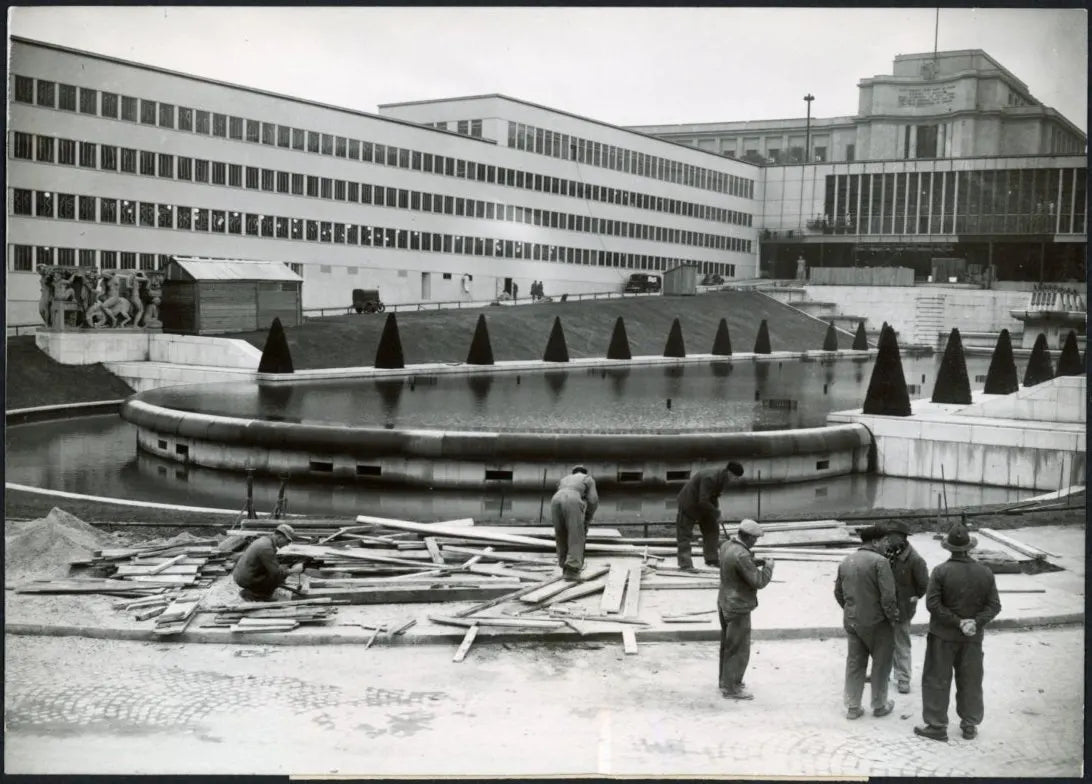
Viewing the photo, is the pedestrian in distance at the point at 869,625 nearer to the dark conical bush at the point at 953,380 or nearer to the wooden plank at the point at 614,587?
the wooden plank at the point at 614,587

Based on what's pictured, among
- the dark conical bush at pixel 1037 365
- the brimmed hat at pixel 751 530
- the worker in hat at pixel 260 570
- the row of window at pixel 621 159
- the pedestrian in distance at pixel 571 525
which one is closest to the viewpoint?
the brimmed hat at pixel 751 530

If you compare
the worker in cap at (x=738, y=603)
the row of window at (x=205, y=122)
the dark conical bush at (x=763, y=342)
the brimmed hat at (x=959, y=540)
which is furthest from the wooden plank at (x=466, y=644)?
the dark conical bush at (x=763, y=342)

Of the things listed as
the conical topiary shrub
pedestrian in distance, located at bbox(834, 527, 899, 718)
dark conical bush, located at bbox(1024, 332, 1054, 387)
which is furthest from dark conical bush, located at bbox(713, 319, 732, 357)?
pedestrian in distance, located at bbox(834, 527, 899, 718)

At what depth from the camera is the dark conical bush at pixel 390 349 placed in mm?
44562

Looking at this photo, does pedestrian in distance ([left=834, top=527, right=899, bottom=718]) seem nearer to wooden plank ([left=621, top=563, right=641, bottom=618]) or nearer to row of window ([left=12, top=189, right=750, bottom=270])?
wooden plank ([left=621, top=563, right=641, bottom=618])

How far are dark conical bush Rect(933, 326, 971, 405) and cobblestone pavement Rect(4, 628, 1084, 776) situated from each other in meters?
18.3

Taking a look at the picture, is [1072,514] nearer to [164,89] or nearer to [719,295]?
[164,89]

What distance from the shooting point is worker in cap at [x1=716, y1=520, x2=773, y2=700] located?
11484mm

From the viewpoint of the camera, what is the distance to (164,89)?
56.5m

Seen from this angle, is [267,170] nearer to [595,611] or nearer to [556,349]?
[556,349]


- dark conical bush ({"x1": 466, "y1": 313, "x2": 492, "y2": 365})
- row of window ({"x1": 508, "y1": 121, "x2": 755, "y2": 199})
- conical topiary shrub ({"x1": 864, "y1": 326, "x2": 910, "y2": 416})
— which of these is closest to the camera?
conical topiary shrub ({"x1": 864, "y1": 326, "x2": 910, "y2": 416})

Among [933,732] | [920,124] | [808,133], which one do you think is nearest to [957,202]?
[920,124]

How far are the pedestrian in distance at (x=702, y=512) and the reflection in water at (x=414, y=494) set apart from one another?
4.98 metres

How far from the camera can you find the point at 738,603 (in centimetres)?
1159
